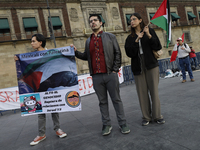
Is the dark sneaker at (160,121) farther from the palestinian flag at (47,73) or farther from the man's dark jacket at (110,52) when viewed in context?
the palestinian flag at (47,73)

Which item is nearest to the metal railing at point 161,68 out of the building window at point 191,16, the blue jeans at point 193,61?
the blue jeans at point 193,61

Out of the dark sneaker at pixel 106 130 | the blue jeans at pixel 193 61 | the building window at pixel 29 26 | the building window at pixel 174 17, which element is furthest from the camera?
the building window at pixel 174 17

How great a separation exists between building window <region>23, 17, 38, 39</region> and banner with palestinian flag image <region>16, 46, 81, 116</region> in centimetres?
1717

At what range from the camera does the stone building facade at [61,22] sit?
17516 millimetres

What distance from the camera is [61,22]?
66.1 feet

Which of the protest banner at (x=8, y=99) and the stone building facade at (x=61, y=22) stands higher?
the stone building facade at (x=61, y=22)

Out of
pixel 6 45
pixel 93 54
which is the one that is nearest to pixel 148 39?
pixel 93 54

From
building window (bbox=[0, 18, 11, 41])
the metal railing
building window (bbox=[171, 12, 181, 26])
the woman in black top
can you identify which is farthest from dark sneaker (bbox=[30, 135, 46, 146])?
building window (bbox=[171, 12, 181, 26])

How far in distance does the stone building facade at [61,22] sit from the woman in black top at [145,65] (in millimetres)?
17247

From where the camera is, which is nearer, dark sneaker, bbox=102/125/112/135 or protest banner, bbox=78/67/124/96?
dark sneaker, bbox=102/125/112/135

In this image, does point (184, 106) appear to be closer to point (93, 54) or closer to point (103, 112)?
point (103, 112)

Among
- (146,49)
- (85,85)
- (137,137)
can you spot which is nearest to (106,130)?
(137,137)

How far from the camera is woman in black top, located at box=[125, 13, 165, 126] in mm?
2938

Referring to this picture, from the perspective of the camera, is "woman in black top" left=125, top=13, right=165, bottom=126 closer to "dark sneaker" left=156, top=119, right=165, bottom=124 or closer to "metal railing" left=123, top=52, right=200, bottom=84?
"dark sneaker" left=156, top=119, right=165, bottom=124
